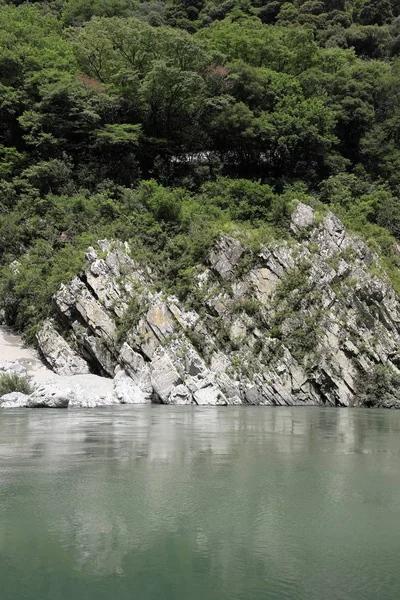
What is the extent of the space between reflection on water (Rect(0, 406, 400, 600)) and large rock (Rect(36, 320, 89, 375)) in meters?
12.5

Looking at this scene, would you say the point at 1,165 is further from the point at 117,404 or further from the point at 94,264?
the point at 117,404

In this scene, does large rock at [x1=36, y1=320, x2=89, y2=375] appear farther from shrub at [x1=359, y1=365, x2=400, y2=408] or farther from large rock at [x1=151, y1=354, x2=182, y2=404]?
shrub at [x1=359, y1=365, x2=400, y2=408]

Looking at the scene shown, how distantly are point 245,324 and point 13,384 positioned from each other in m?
11.7

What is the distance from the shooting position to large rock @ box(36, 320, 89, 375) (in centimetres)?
2762

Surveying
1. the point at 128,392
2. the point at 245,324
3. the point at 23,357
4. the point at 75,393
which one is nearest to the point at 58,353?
the point at 23,357

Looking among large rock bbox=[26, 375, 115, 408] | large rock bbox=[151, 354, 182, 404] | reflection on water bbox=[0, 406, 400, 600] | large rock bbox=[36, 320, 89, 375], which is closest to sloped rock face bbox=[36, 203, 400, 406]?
large rock bbox=[151, 354, 182, 404]

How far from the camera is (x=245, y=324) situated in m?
28.2

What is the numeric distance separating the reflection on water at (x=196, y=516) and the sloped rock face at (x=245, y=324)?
10.9 meters

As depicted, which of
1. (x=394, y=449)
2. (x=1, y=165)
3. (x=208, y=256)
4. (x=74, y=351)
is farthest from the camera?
(x=1, y=165)

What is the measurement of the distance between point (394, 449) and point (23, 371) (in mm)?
18522

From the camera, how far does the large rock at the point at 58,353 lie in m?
27.6

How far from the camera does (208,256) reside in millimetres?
30812

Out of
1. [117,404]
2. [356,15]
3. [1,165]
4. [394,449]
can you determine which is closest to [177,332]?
[117,404]

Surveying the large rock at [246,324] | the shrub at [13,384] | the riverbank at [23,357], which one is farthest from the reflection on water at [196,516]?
the riverbank at [23,357]
